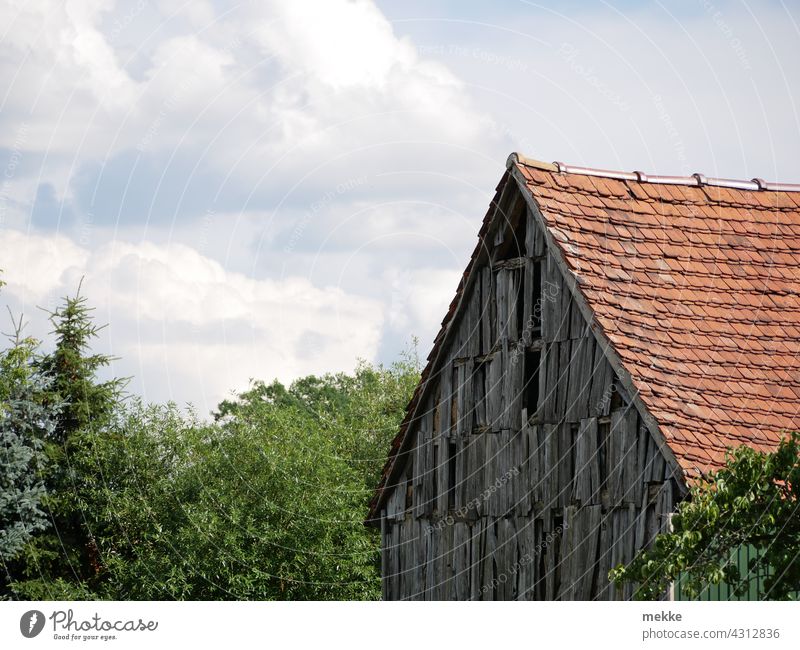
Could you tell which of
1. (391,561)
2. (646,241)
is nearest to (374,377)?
(391,561)

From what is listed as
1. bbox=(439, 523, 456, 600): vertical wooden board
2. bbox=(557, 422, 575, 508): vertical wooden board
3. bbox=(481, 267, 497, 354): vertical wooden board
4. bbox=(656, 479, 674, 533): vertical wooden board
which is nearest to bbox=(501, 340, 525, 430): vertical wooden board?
bbox=(481, 267, 497, 354): vertical wooden board

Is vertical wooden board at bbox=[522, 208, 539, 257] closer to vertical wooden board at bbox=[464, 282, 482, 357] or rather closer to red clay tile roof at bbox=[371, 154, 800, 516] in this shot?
red clay tile roof at bbox=[371, 154, 800, 516]

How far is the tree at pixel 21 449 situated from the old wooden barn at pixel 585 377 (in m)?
15.7

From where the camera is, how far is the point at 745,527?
1054 centimetres

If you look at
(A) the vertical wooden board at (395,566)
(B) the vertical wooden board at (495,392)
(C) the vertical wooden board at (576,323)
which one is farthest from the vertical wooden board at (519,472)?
(A) the vertical wooden board at (395,566)

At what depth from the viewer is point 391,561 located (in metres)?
18.2

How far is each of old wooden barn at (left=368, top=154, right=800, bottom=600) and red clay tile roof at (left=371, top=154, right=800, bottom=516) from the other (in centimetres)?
3

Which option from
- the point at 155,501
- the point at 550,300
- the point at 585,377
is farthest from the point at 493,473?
the point at 155,501

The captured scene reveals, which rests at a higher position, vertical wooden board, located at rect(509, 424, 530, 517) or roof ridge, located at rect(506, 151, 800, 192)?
roof ridge, located at rect(506, 151, 800, 192)

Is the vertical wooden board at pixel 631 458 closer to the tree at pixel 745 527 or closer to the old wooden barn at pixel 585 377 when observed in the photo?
the old wooden barn at pixel 585 377

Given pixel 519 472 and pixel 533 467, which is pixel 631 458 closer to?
pixel 533 467

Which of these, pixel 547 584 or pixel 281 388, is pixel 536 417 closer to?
pixel 547 584

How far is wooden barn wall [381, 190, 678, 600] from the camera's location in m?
13.4

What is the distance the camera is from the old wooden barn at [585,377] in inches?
518
